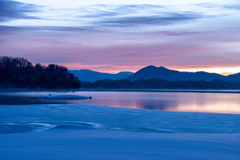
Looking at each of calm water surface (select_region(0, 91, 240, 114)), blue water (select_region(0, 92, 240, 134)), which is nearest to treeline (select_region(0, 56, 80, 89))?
calm water surface (select_region(0, 91, 240, 114))

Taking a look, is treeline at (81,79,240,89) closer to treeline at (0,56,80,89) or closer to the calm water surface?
treeline at (0,56,80,89)

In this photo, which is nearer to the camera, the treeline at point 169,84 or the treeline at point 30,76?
the treeline at point 30,76

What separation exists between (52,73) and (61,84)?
6.27 metres

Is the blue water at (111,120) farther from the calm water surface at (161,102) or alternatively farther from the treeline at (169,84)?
the treeline at (169,84)

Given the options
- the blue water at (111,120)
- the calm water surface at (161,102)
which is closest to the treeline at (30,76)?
the calm water surface at (161,102)

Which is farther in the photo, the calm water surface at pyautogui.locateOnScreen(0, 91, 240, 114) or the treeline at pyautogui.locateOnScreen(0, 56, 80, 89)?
the treeline at pyautogui.locateOnScreen(0, 56, 80, 89)

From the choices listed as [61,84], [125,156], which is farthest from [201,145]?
[61,84]

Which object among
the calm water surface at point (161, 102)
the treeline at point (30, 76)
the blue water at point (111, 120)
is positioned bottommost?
the calm water surface at point (161, 102)

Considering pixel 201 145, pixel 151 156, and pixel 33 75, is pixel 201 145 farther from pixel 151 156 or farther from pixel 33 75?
pixel 33 75

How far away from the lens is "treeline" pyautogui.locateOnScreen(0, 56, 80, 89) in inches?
3664

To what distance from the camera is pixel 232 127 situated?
945cm

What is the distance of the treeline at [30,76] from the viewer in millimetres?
93062

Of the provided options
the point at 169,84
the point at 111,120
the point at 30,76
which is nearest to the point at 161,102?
the point at 111,120

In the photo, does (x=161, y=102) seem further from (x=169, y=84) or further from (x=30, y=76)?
(x=169, y=84)
